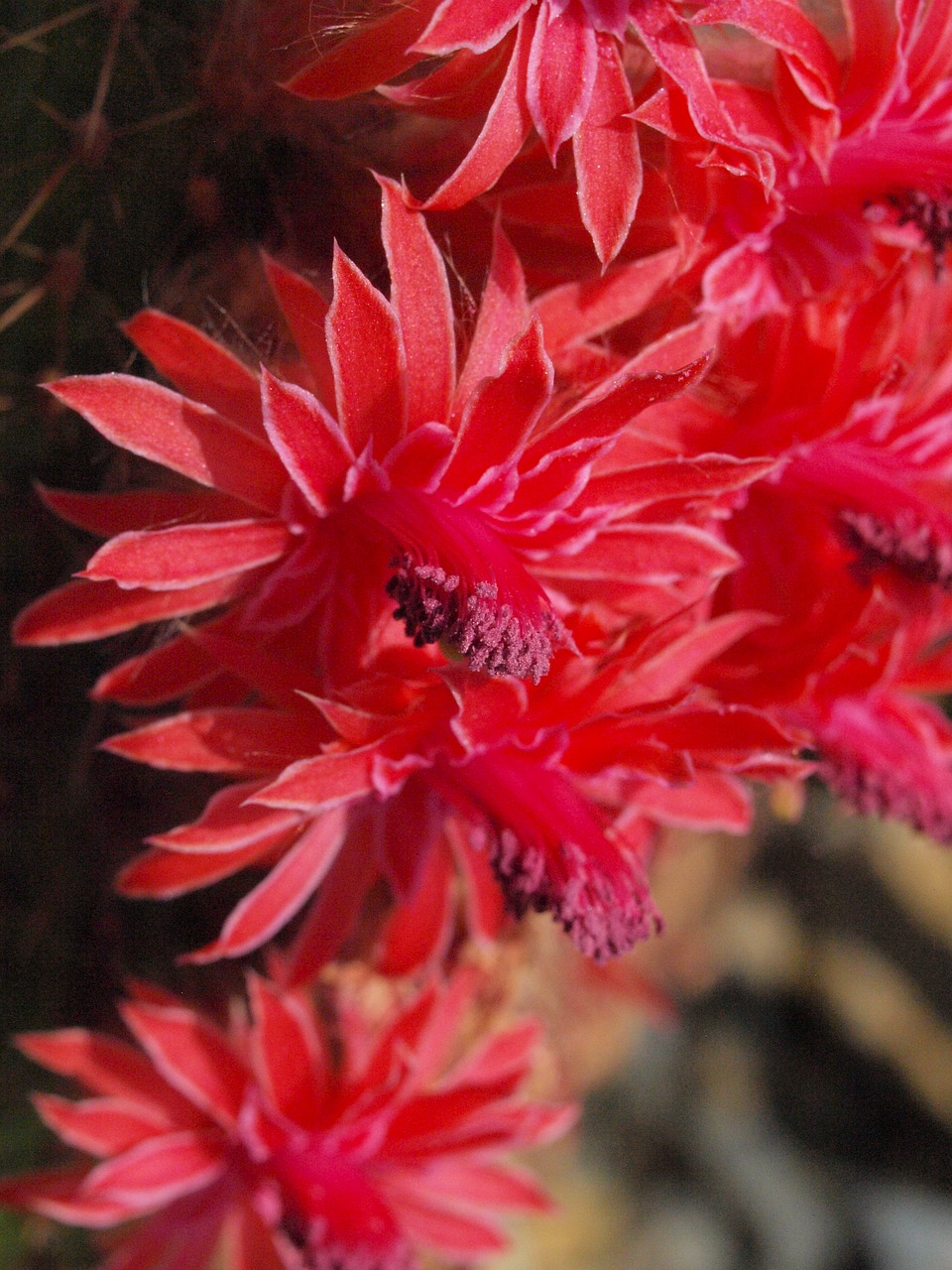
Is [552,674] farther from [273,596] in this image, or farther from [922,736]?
[922,736]

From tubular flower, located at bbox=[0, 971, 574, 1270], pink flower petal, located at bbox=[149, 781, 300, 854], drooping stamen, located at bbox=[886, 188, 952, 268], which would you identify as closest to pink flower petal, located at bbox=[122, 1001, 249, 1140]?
tubular flower, located at bbox=[0, 971, 574, 1270]

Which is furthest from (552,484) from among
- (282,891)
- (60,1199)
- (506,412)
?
(60,1199)

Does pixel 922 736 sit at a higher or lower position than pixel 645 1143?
higher

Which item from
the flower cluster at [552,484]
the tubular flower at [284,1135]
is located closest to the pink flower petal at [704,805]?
the flower cluster at [552,484]

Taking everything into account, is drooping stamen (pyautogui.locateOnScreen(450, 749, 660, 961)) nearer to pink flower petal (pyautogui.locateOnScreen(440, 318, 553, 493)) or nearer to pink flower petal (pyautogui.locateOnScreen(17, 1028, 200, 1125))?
pink flower petal (pyautogui.locateOnScreen(440, 318, 553, 493))

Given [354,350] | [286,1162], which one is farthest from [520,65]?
[286,1162]

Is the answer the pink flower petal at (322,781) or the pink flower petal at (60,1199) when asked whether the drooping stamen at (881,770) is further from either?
the pink flower petal at (60,1199)

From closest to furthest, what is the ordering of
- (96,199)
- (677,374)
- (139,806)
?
(677,374)
(96,199)
(139,806)
